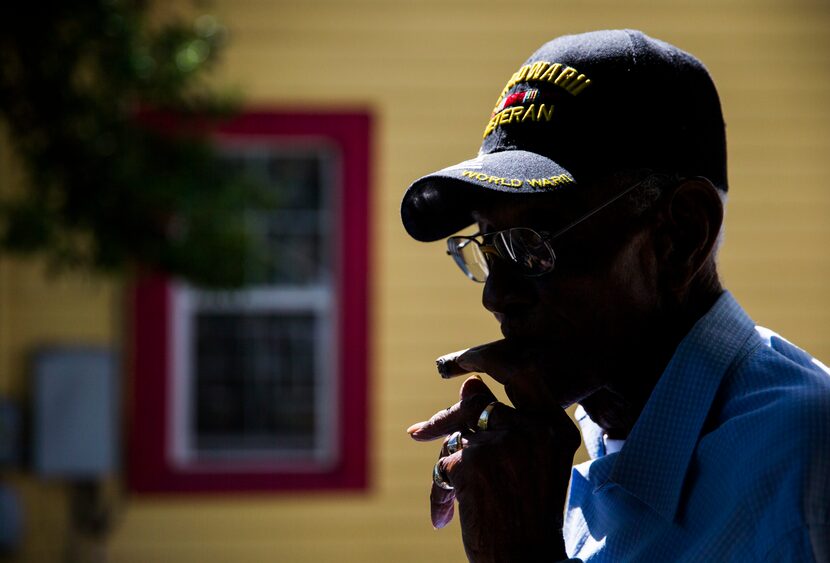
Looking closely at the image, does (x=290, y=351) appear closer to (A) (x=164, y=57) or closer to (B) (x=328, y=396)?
(B) (x=328, y=396)

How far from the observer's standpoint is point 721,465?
1.33m

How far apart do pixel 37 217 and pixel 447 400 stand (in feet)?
9.18

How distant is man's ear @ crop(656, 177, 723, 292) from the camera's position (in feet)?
4.91

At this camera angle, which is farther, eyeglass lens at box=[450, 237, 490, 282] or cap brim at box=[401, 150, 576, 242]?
eyeglass lens at box=[450, 237, 490, 282]

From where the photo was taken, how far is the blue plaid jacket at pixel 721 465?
1212 millimetres

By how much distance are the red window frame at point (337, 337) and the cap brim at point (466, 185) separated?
4621 mm

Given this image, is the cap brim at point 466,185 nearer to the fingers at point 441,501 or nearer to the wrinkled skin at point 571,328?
the wrinkled skin at point 571,328

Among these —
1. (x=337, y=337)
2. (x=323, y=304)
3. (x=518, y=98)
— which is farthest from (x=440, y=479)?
(x=323, y=304)

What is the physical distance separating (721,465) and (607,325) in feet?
0.89

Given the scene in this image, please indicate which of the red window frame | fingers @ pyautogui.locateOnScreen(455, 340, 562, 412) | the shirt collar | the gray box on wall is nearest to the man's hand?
fingers @ pyautogui.locateOnScreen(455, 340, 562, 412)

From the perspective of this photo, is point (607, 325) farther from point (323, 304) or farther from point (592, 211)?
point (323, 304)

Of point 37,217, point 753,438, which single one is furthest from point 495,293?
point 37,217

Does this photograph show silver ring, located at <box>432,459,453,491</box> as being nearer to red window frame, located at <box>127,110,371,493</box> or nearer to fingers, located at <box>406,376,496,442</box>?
fingers, located at <box>406,376,496,442</box>

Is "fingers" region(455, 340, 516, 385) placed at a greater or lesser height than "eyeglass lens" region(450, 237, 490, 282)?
lesser
